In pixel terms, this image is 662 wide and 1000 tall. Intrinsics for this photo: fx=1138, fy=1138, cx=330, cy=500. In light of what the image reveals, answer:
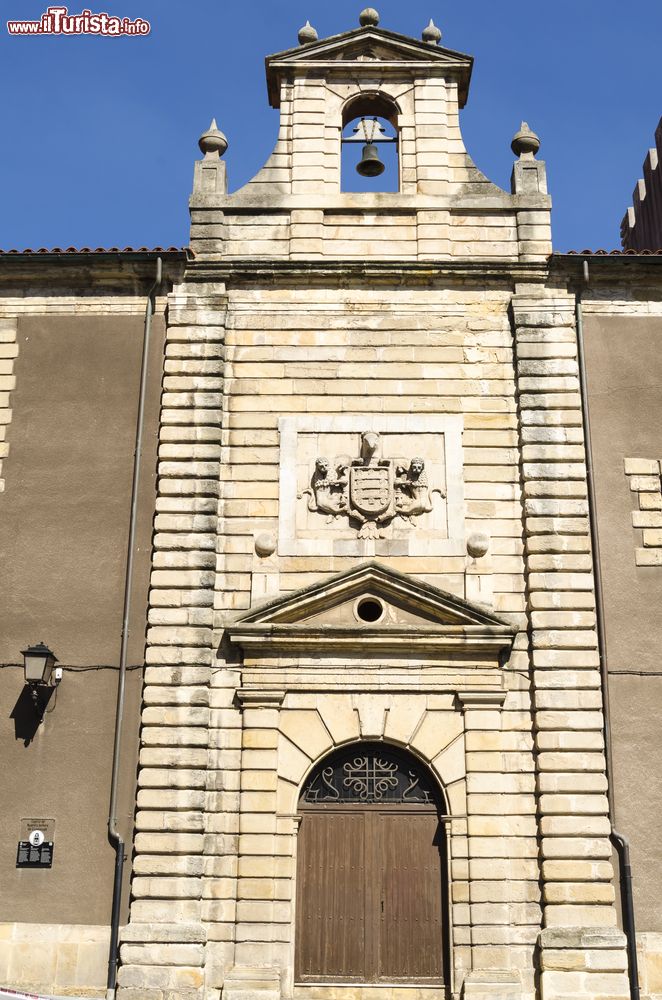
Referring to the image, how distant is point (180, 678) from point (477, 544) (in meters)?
3.10

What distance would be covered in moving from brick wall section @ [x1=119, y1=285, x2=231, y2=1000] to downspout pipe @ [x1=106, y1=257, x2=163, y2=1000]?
0.14 m

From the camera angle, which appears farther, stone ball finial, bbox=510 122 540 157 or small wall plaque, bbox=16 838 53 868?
stone ball finial, bbox=510 122 540 157

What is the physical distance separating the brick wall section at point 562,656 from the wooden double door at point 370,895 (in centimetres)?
102

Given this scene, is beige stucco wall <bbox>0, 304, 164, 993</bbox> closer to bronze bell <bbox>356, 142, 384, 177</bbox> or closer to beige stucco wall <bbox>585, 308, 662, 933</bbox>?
bronze bell <bbox>356, 142, 384, 177</bbox>

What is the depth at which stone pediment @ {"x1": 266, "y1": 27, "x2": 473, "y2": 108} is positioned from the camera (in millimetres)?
12930

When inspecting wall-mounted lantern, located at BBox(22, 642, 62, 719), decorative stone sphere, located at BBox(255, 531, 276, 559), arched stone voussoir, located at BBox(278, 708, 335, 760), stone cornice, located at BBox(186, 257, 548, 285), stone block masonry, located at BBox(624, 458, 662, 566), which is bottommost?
arched stone voussoir, located at BBox(278, 708, 335, 760)

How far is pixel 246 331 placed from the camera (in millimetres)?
12000

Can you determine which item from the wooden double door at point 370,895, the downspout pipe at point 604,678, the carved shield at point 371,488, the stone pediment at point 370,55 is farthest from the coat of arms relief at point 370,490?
the stone pediment at point 370,55

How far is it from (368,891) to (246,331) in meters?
5.71

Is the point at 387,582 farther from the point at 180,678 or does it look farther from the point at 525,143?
the point at 525,143

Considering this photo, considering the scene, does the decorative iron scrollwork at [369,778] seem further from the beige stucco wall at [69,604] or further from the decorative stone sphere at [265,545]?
the decorative stone sphere at [265,545]

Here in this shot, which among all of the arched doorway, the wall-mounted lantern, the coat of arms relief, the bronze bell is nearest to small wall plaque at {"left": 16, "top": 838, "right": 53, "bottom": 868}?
the wall-mounted lantern

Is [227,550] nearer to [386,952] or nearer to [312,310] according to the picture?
[312,310]

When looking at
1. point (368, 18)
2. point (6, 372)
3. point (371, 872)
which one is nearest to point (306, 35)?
point (368, 18)
